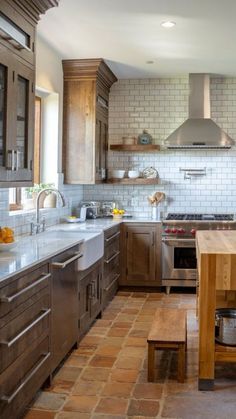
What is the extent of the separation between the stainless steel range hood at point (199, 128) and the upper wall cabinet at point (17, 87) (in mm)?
3197

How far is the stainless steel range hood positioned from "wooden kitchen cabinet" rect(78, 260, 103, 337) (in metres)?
2.34

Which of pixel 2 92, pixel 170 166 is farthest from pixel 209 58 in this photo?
pixel 2 92

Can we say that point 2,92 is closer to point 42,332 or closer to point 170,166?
point 42,332

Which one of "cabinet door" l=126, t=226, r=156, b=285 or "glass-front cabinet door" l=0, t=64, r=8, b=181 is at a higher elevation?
"glass-front cabinet door" l=0, t=64, r=8, b=181

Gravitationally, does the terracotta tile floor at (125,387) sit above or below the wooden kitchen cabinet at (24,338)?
below

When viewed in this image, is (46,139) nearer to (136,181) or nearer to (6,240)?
(136,181)

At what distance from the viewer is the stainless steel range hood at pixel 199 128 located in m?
6.74

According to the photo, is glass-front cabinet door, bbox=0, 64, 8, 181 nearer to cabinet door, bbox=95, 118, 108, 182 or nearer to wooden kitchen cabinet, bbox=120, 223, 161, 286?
cabinet door, bbox=95, 118, 108, 182

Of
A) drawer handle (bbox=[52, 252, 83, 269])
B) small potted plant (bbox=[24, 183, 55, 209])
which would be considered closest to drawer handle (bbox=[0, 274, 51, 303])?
drawer handle (bbox=[52, 252, 83, 269])

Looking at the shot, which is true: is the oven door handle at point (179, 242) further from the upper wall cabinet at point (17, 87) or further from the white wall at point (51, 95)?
the upper wall cabinet at point (17, 87)

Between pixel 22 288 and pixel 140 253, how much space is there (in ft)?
12.7

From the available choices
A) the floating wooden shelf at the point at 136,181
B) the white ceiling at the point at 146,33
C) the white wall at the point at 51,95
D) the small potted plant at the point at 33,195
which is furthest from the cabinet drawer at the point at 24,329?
the floating wooden shelf at the point at 136,181

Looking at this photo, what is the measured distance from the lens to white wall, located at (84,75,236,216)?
7.11 metres

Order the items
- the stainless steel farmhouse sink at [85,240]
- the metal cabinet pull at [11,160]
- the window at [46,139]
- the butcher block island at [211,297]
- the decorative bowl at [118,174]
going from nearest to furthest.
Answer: the butcher block island at [211,297], the metal cabinet pull at [11,160], the stainless steel farmhouse sink at [85,240], the window at [46,139], the decorative bowl at [118,174]
